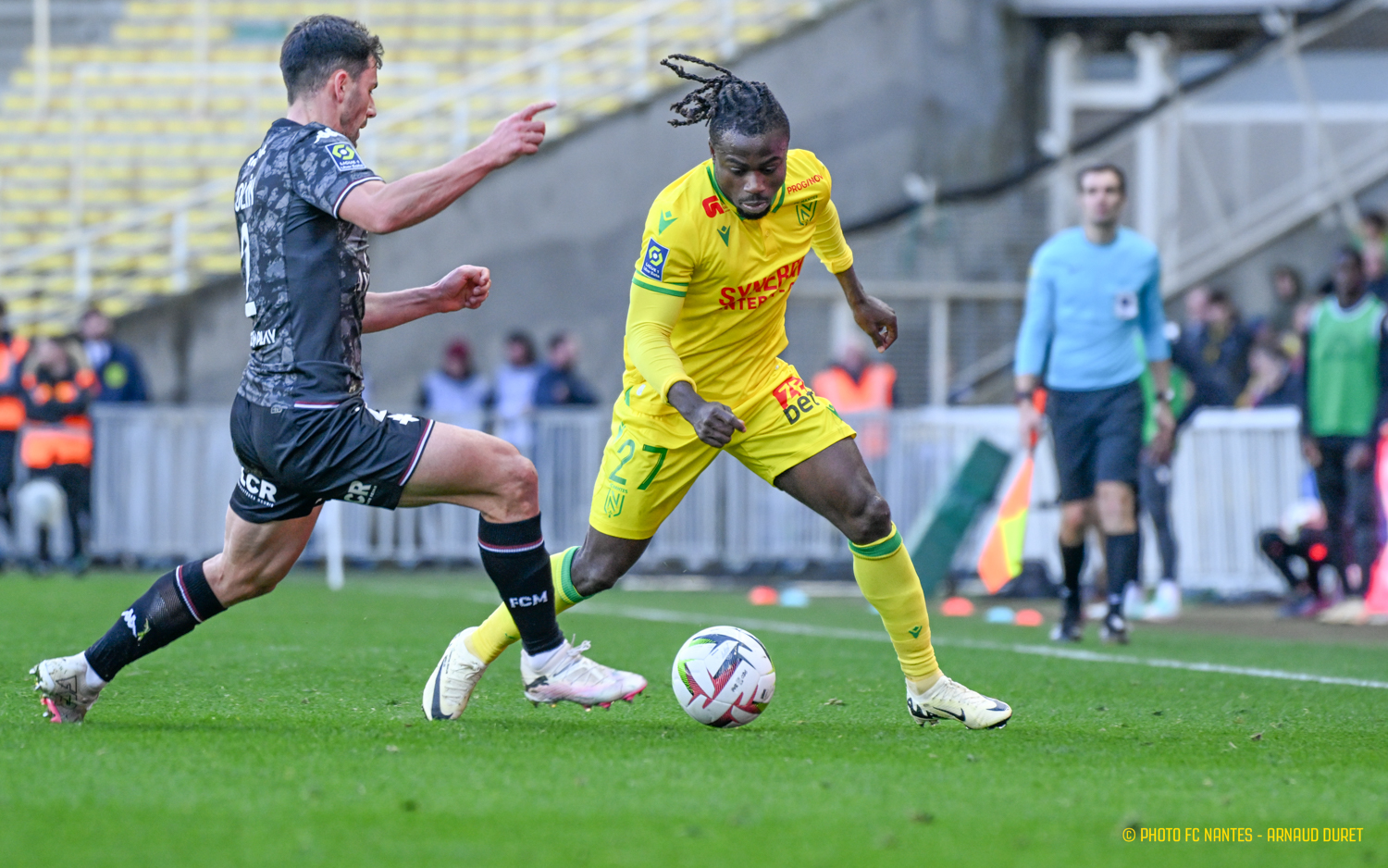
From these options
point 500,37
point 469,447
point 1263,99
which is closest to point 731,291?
point 469,447

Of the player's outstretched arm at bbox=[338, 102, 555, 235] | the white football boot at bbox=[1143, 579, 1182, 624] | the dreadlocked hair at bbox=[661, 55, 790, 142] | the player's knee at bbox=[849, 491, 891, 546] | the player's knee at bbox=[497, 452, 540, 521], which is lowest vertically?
the white football boot at bbox=[1143, 579, 1182, 624]

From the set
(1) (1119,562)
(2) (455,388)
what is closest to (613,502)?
(1) (1119,562)

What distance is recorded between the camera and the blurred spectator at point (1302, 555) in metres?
12.5

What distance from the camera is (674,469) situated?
19.7 ft

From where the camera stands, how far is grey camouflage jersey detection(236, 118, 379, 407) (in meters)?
5.20

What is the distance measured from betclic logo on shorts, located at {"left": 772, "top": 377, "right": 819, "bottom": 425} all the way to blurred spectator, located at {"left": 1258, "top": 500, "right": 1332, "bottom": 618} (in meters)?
7.45

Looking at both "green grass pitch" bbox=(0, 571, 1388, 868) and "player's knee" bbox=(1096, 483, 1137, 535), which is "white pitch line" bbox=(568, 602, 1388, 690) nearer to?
"green grass pitch" bbox=(0, 571, 1388, 868)

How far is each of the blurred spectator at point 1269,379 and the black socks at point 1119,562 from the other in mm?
4772

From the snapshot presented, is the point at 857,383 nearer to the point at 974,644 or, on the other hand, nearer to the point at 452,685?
the point at 974,644

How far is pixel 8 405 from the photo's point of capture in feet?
50.2

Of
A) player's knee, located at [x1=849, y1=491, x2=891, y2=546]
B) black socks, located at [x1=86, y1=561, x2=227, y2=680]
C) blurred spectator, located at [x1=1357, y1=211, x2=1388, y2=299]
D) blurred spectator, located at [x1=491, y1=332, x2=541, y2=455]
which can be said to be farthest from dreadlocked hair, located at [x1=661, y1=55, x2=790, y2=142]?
blurred spectator, located at [x1=491, y1=332, x2=541, y2=455]

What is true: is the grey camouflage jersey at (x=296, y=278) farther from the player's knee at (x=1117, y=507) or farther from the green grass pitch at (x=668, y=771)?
the player's knee at (x=1117, y=507)

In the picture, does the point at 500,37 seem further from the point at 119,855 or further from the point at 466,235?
the point at 119,855

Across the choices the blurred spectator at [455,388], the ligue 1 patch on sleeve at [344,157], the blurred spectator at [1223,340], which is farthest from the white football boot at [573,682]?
the blurred spectator at [455,388]
